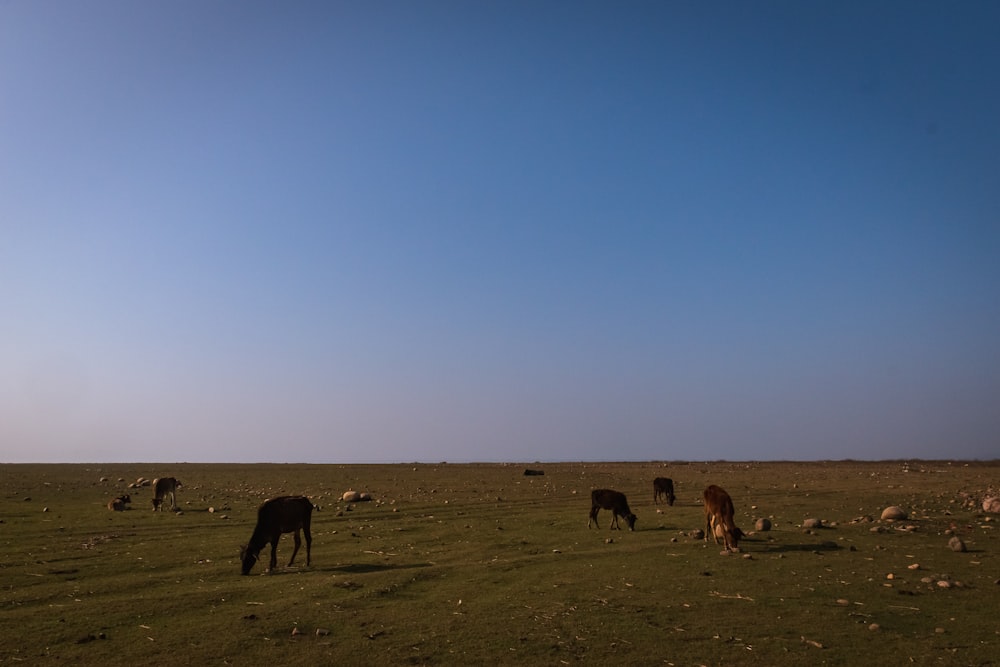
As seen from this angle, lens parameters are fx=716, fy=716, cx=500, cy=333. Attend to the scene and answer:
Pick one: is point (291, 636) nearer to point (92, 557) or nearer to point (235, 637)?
point (235, 637)

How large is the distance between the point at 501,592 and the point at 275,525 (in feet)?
21.4

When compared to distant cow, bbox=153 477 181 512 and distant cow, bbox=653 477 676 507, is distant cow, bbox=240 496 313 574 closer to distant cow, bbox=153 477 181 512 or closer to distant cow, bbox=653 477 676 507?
distant cow, bbox=153 477 181 512

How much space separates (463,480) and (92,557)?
30.3 m

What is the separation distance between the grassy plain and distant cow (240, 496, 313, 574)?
513 millimetres

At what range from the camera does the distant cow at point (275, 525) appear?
1733 cm

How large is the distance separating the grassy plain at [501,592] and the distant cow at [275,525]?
20.2 inches

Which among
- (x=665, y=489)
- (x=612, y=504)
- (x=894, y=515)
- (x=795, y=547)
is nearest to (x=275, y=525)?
(x=612, y=504)

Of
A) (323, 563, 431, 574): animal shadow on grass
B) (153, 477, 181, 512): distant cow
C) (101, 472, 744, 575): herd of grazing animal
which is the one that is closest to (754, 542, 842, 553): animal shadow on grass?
(101, 472, 744, 575): herd of grazing animal

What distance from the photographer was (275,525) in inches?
714

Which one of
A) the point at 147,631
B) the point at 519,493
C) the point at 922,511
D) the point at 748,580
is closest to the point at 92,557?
the point at 147,631

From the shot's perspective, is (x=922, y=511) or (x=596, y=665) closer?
(x=596, y=665)

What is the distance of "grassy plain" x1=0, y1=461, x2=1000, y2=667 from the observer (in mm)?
11305

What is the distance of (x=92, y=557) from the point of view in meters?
19.1

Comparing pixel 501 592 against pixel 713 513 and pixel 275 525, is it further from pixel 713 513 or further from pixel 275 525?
pixel 713 513
